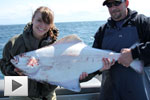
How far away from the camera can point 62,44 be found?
286 centimetres

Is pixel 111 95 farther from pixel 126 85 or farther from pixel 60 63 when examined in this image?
pixel 60 63

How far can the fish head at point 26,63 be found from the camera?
2688 millimetres

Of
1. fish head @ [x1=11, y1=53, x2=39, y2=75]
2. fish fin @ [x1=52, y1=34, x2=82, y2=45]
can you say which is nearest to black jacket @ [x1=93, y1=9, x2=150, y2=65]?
fish fin @ [x1=52, y1=34, x2=82, y2=45]

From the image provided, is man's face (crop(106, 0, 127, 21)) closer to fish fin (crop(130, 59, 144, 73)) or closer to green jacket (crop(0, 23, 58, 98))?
fish fin (crop(130, 59, 144, 73))

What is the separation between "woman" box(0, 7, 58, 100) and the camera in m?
2.88

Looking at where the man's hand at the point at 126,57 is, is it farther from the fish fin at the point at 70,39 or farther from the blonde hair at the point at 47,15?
the blonde hair at the point at 47,15

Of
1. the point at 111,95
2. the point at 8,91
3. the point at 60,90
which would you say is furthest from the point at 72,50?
the point at 60,90

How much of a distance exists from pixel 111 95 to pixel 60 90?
1.20m

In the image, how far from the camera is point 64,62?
2824 mm

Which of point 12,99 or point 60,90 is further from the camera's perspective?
point 60,90

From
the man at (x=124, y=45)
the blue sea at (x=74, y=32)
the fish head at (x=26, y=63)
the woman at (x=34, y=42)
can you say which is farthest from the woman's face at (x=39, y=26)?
the blue sea at (x=74, y=32)

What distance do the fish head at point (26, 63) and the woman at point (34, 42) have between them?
148mm

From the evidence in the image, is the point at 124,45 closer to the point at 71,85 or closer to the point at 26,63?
the point at 71,85

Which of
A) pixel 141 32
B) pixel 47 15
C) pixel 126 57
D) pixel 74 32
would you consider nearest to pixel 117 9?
pixel 141 32
